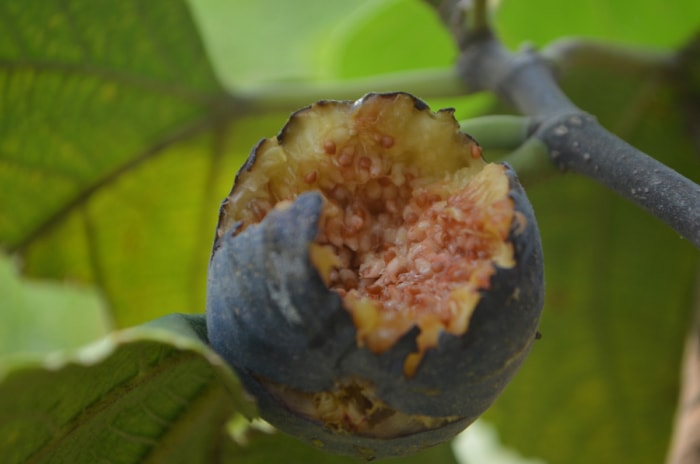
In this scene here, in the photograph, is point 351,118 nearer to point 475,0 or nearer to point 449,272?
point 449,272

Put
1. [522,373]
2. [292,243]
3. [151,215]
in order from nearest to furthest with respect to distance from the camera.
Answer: [292,243]
[151,215]
[522,373]

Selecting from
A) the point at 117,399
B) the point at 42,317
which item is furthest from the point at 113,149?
the point at 42,317

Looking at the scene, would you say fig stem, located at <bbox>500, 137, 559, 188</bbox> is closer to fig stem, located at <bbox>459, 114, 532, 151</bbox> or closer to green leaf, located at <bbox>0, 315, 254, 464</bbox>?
fig stem, located at <bbox>459, 114, 532, 151</bbox>

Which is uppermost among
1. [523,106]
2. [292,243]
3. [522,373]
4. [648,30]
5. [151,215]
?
[292,243]

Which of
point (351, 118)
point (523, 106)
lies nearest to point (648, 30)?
point (523, 106)

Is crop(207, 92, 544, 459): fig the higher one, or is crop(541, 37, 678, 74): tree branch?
crop(207, 92, 544, 459): fig

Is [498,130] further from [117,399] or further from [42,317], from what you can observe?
[42,317]

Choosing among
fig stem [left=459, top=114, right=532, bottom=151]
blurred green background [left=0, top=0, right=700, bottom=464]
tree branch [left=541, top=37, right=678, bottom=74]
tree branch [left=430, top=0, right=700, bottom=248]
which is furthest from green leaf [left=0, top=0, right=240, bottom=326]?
fig stem [left=459, top=114, right=532, bottom=151]
